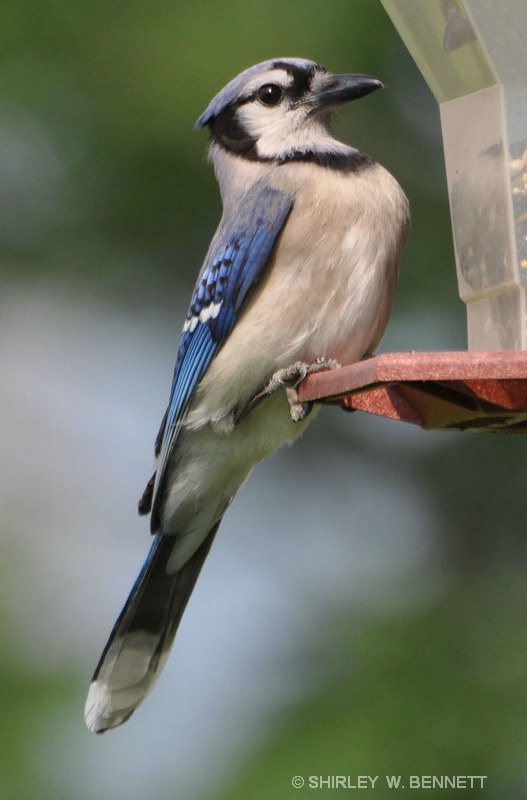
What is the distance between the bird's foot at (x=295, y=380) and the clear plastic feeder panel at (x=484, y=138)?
409mm

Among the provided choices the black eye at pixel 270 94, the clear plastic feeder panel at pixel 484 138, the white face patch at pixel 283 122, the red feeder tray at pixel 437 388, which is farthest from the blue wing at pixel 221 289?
the red feeder tray at pixel 437 388

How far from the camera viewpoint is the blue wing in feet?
13.4

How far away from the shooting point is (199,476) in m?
4.51

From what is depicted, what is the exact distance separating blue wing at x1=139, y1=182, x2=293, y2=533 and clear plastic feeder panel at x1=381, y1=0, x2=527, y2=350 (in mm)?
524

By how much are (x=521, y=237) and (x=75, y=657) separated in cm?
242

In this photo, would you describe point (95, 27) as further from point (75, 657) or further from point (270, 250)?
point (75, 657)

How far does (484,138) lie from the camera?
147 inches

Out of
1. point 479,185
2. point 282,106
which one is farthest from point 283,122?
point 479,185

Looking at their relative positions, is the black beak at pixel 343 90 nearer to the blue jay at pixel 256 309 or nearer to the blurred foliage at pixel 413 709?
the blue jay at pixel 256 309

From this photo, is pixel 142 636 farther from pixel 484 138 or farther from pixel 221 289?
pixel 484 138

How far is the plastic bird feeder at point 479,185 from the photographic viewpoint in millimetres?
3293

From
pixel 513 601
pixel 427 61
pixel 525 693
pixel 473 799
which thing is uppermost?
pixel 427 61

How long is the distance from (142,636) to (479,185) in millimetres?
1851

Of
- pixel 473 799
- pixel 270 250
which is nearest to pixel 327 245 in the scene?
pixel 270 250
